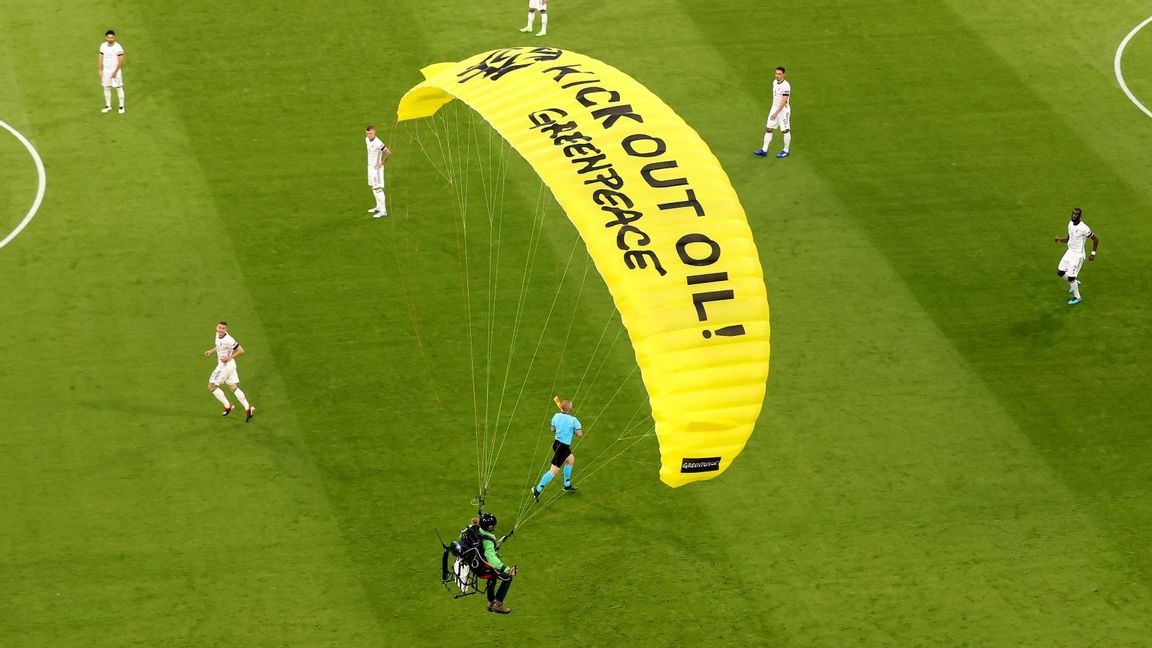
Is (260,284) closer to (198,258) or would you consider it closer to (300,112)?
(198,258)

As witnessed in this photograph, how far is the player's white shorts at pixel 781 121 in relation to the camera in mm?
38219

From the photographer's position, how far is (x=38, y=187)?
121 feet

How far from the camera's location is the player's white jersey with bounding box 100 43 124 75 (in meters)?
38.1

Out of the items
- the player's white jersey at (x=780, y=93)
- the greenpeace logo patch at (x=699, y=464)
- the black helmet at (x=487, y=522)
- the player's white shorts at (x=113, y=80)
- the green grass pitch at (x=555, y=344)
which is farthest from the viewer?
the player's white shorts at (x=113, y=80)

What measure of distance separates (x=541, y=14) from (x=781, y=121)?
7267 millimetres

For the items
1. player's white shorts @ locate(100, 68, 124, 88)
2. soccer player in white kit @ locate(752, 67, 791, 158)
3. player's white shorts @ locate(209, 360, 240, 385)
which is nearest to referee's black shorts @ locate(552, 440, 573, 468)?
player's white shorts @ locate(209, 360, 240, 385)

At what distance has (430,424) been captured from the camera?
3144 cm

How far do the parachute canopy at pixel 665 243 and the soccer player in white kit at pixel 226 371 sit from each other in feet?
23.0

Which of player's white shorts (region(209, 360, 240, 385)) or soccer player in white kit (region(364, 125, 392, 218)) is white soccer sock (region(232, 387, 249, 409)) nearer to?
player's white shorts (region(209, 360, 240, 385))

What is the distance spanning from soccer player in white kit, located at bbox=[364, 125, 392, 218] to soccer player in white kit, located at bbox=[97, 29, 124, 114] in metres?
6.46

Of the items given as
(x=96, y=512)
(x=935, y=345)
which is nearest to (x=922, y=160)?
(x=935, y=345)

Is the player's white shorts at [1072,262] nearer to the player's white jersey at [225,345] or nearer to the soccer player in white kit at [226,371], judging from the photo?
the soccer player in white kit at [226,371]

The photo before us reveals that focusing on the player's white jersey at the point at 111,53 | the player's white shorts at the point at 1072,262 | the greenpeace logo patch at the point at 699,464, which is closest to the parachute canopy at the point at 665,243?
the greenpeace logo patch at the point at 699,464

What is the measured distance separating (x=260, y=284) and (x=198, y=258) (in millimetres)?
1614
